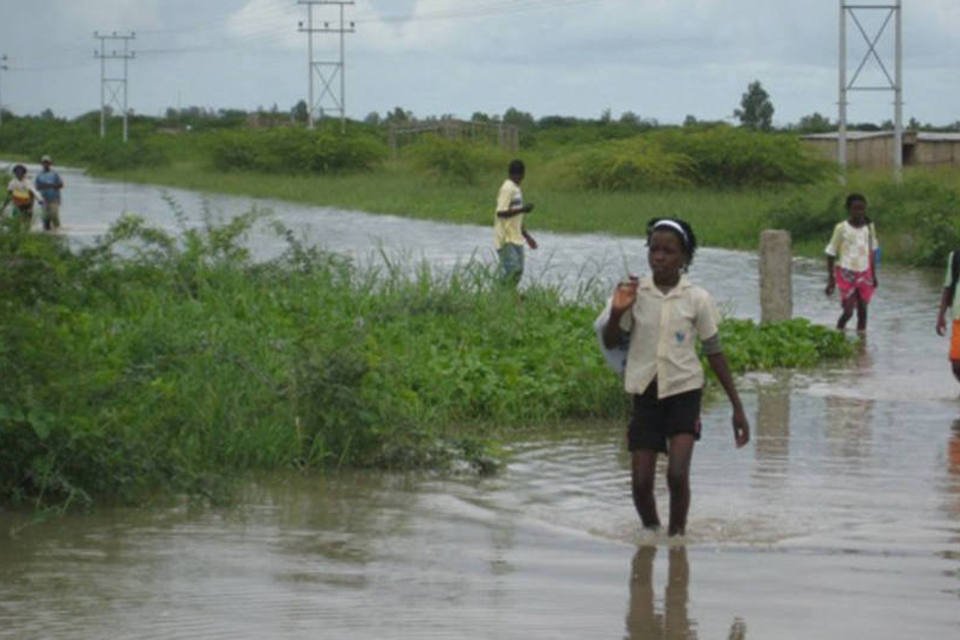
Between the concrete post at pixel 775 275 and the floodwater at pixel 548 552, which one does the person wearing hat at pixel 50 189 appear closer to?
the concrete post at pixel 775 275

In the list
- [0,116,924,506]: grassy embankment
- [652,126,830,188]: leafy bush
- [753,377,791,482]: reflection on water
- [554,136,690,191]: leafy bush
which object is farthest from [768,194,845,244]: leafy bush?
[753,377,791,482]: reflection on water

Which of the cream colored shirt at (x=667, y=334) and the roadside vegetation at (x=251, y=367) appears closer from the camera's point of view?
the cream colored shirt at (x=667, y=334)

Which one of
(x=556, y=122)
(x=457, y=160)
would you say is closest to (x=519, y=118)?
(x=556, y=122)

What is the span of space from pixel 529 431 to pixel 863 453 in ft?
7.42

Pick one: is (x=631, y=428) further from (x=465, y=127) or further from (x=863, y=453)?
(x=465, y=127)

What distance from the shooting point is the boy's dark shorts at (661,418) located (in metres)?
8.77

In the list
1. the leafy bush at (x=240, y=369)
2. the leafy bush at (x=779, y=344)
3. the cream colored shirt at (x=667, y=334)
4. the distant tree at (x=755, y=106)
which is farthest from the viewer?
the distant tree at (x=755, y=106)

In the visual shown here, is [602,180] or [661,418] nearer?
[661,418]

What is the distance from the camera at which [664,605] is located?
25.6 feet

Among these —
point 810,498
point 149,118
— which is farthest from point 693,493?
point 149,118

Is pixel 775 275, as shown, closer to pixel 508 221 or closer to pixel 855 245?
pixel 855 245

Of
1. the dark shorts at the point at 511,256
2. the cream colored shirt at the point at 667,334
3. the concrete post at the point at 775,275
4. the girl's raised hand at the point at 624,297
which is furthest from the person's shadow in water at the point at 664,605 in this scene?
the dark shorts at the point at 511,256

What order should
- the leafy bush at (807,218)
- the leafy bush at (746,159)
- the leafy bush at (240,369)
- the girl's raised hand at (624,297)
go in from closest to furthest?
the girl's raised hand at (624,297) → the leafy bush at (240,369) → the leafy bush at (807,218) → the leafy bush at (746,159)

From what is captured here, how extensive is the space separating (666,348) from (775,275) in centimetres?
915
